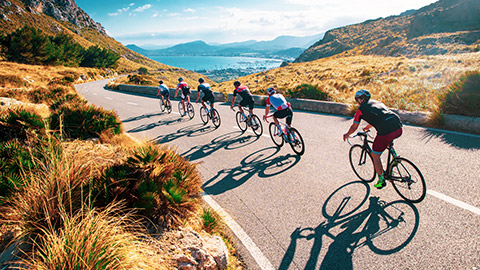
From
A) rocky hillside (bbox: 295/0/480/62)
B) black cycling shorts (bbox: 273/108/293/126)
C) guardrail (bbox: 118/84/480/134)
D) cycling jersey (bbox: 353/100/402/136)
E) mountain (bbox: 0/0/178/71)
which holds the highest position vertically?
mountain (bbox: 0/0/178/71)

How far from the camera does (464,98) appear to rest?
7438 mm

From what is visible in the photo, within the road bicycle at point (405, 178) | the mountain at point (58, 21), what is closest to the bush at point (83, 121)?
the road bicycle at point (405, 178)

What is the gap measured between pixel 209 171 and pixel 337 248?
355 cm

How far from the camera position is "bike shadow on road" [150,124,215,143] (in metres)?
9.06

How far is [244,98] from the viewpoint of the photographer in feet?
29.4

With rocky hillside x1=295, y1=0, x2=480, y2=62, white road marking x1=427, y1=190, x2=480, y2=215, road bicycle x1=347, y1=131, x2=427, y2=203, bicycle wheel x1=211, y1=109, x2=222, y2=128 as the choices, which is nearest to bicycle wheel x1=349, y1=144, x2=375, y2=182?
road bicycle x1=347, y1=131, x2=427, y2=203

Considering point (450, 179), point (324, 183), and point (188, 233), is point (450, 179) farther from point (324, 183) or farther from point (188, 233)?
point (188, 233)

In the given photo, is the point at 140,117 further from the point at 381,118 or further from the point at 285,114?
the point at 381,118

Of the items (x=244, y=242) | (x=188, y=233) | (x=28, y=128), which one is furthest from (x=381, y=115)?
(x=28, y=128)

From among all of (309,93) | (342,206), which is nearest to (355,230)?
(342,206)

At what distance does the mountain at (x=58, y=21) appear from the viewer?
111m

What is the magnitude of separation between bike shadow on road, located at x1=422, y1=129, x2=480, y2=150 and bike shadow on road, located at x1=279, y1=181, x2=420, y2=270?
128 inches

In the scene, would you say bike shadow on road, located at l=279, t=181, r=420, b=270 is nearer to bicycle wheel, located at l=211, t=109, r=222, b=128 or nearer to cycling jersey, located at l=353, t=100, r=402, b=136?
cycling jersey, located at l=353, t=100, r=402, b=136

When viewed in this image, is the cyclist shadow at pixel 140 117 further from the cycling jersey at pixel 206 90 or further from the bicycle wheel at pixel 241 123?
the bicycle wheel at pixel 241 123
